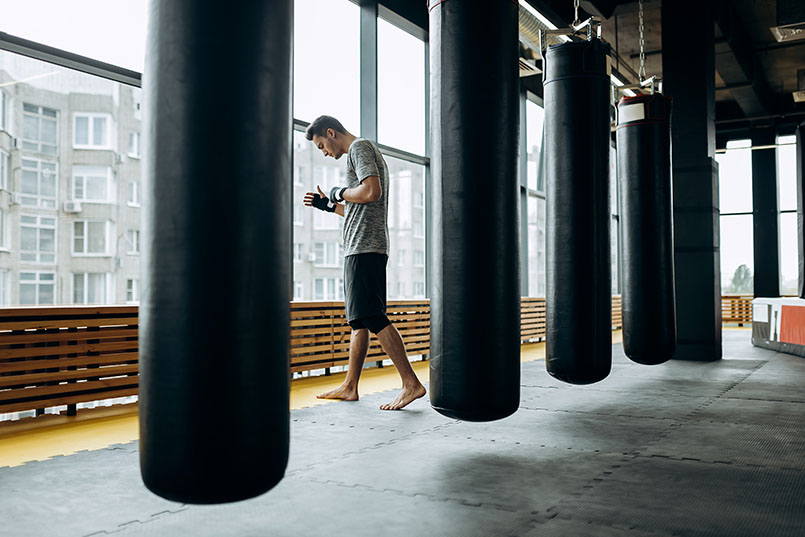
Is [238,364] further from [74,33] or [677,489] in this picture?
[74,33]

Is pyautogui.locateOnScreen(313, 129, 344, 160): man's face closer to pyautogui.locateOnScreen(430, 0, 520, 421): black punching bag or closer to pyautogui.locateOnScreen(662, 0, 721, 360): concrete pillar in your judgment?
pyautogui.locateOnScreen(430, 0, 520, 421): black punching bag

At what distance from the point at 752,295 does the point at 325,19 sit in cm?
1341

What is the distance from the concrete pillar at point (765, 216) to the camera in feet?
50.1

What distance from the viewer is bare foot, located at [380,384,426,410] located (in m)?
4.01

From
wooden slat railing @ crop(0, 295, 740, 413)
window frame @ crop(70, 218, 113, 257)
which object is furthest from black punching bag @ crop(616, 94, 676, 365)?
window frame @ crop(70, 218, 113, 257)

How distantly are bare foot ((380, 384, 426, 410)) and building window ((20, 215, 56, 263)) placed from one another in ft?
8.63

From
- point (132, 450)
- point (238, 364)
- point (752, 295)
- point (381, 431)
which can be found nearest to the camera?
point (238, 364)

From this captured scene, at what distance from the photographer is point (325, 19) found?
705 cm

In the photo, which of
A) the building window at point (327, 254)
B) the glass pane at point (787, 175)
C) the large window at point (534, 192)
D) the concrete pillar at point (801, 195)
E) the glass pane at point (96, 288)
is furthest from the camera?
the glass pane at point (787, 175)

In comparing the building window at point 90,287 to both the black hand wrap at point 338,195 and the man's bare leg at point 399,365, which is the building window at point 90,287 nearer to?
the black hand wrap at point 338,195

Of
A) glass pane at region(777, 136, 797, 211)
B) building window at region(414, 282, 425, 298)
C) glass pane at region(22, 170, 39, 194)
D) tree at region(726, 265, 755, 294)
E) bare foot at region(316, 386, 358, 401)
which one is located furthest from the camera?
tree at region(726, 265, 755, 294)

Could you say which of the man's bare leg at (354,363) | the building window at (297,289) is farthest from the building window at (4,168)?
the building window at (297,289)

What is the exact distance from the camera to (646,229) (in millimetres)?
5000

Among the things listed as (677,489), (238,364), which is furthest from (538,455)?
(238,364)
